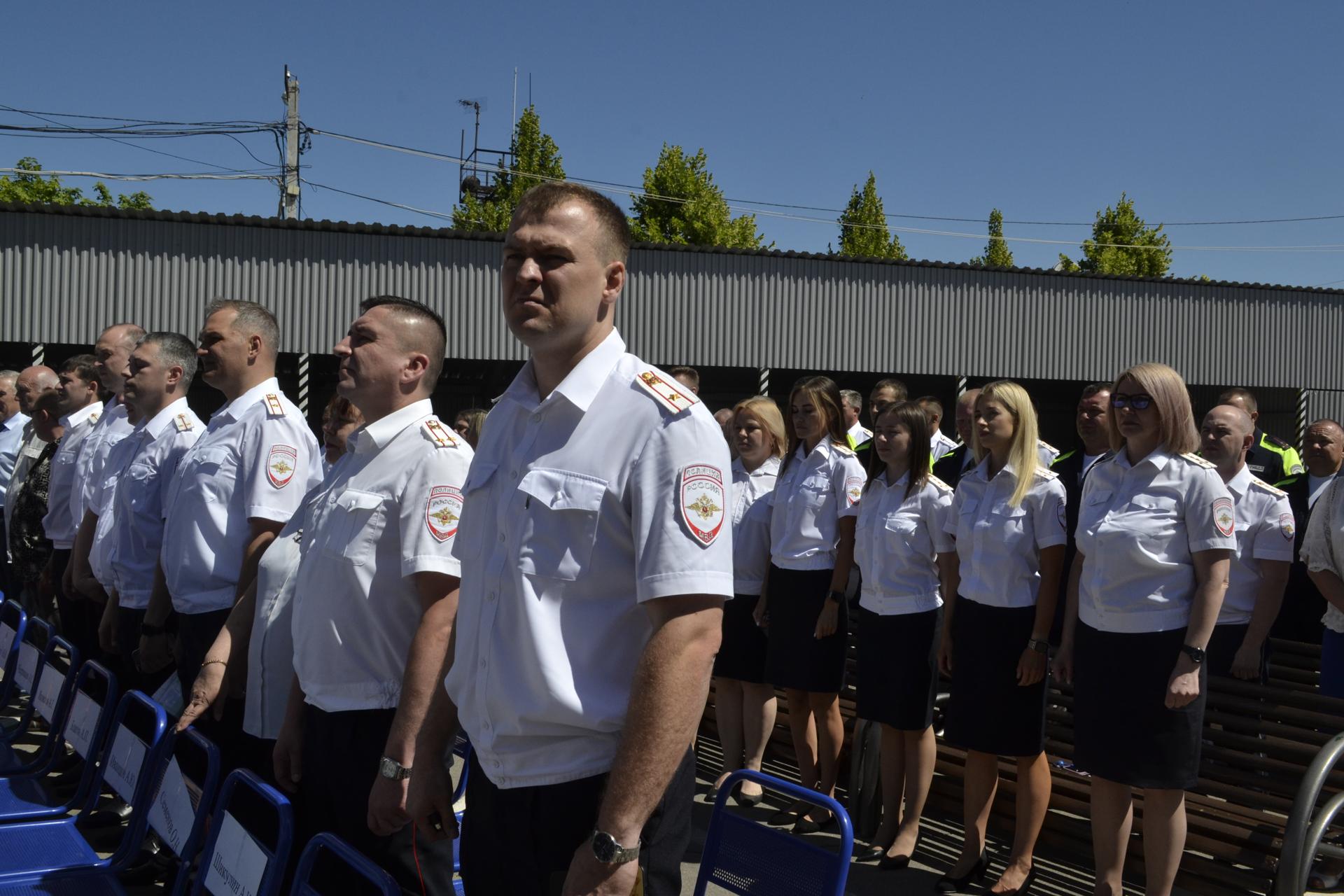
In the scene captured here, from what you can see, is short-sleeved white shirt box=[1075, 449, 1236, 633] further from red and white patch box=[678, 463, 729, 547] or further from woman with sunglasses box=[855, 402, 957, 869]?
red and white patch box=[678, 463, 729, 547]

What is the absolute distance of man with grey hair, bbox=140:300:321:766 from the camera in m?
4.18

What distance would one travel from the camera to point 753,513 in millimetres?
6309

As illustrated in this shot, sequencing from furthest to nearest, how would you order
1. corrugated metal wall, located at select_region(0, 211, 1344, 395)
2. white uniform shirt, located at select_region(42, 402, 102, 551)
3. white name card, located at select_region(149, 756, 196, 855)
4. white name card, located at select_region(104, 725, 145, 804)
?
corrugated metal wall, located at select_region(0, 211, 1344, 395), white uniform shirt, located at select_region(42, 402, 102, 551), white name card, located at select_region(104, 725, 145, 804), white name card, located at select_region(149, 756, 196, 855)

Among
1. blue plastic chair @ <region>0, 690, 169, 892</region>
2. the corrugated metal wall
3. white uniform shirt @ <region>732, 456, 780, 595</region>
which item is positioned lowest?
blue plastic chair @ <region>0, 690, 169, 892</region>

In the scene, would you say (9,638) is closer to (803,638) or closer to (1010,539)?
(803,638)

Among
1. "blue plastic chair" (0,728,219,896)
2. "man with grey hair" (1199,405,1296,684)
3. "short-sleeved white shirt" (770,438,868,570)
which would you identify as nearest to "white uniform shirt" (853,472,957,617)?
"short-sleeved white shirt" (770,438,868,570)

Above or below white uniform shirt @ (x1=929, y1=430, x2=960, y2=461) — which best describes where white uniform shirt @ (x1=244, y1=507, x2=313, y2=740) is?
below

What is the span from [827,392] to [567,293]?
3.96m

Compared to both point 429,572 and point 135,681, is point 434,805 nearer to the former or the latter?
point 429,572

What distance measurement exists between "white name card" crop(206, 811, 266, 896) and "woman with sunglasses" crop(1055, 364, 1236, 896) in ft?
9.19

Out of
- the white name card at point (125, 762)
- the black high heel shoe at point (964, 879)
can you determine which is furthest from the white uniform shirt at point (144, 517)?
the black high heel shoe at point (964, 879)

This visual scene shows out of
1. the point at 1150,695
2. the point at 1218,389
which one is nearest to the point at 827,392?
the point at 1150,695

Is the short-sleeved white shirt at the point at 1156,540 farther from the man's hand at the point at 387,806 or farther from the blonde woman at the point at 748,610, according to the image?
the man's hand at the point at 387,806

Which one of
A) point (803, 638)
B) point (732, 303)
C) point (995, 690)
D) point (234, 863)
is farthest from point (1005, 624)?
point (732, 303)
